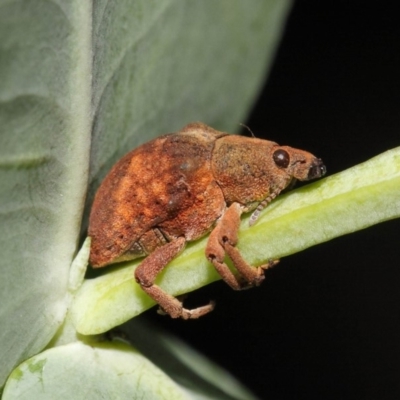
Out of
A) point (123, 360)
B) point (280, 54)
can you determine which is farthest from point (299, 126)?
point (123, 360)

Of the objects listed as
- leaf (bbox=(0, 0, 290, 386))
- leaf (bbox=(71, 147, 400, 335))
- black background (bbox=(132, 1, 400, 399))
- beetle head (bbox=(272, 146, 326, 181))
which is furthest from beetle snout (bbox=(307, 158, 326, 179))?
black background (bbox=(132, 1, 400, 399))

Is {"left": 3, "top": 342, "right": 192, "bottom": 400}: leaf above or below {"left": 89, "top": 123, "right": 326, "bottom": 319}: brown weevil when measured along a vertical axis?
below

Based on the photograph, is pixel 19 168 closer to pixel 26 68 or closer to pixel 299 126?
pixel 26 68

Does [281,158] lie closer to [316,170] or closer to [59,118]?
[316,170]

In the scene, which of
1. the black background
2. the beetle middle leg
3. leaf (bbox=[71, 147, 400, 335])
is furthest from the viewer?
the black background

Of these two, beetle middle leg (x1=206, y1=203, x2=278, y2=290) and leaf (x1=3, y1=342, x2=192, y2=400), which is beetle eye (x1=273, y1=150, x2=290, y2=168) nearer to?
beetle middle leg (x1=206, y1=203, x2=278, y2=290)

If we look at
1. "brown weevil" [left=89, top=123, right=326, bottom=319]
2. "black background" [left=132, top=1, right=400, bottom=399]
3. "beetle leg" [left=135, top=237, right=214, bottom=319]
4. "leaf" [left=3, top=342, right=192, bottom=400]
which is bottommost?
"black background" [left=132, top=1, right=400, bottom=399]
